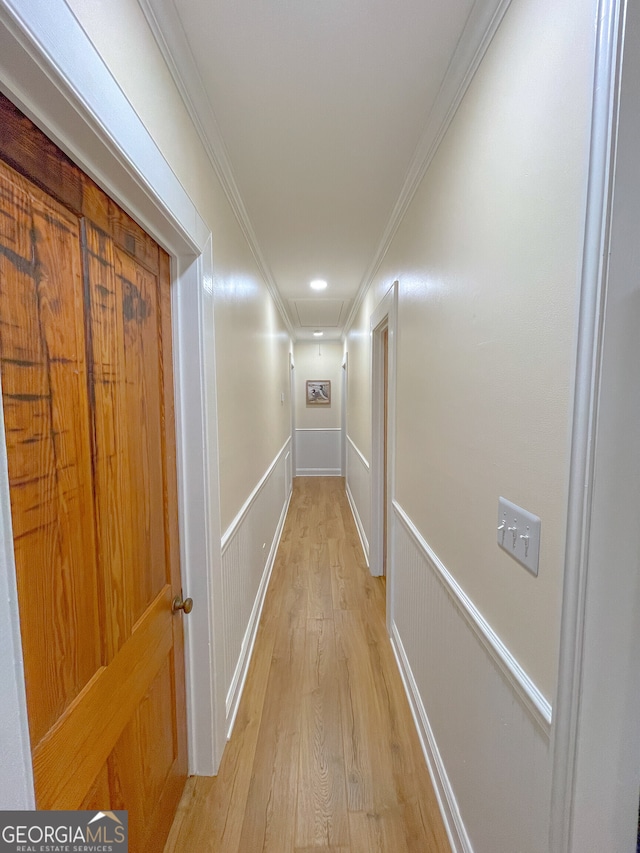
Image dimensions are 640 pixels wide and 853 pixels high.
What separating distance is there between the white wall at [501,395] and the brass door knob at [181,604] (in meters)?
0.90

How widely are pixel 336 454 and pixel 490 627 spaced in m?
5.45

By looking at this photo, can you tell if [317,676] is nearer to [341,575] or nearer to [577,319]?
[341,575]

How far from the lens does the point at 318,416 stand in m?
6.34

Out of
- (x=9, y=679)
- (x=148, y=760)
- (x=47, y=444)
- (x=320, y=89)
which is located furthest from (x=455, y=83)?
(x=148, y=760)

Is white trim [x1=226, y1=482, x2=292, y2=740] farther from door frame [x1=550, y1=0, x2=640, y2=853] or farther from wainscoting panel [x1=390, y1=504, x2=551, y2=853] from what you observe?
door frame [x1=550, y1=0, x2=640, y2=853]

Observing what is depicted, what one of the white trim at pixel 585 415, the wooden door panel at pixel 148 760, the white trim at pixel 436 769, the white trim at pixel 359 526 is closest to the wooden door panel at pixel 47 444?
the wooden door panel at pixel 148 760

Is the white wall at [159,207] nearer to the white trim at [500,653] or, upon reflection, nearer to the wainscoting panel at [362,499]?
the white trim at [500,653]

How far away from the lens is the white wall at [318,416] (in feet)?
20.5

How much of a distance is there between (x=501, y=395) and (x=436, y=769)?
4.63 ft

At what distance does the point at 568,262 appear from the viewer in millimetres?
655

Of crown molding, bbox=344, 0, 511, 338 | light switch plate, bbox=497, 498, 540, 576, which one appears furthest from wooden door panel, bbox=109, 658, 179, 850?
crown molding, bbox=344, 0, 511, 338

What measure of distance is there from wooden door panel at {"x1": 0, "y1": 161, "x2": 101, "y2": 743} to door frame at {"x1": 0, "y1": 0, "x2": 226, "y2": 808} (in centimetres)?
12

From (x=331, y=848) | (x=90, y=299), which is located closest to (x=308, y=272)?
(x=90, y=299)

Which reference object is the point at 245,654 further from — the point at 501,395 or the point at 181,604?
the point at 501,395
